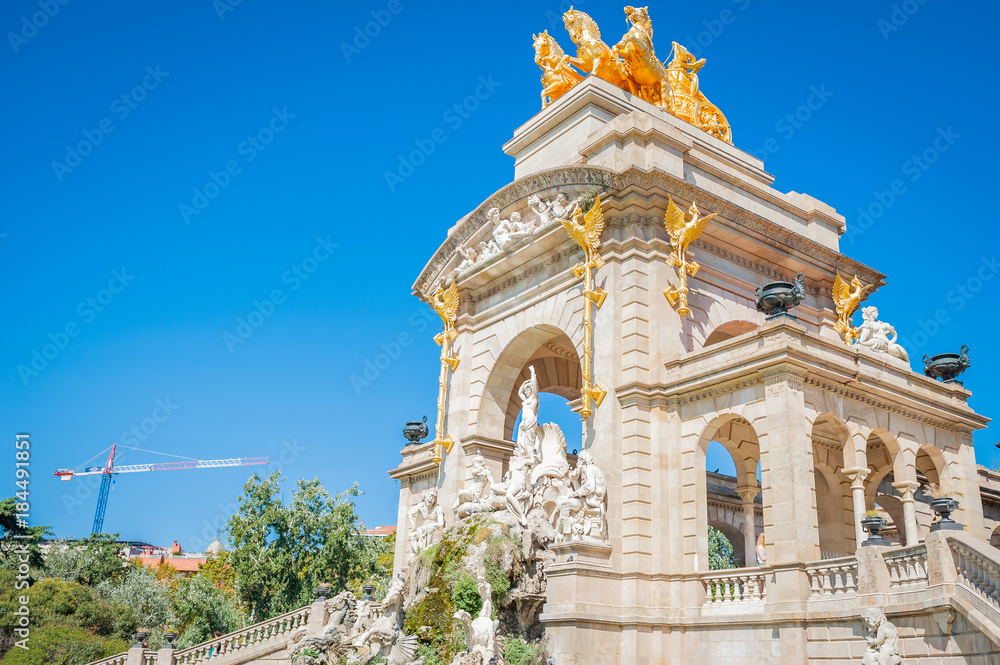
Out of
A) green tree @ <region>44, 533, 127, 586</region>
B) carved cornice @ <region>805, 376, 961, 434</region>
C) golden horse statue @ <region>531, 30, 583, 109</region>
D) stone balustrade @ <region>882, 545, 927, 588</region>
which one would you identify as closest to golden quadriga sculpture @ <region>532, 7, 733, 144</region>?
golden horse statue @ <region>531, 30, 583, 109</region>

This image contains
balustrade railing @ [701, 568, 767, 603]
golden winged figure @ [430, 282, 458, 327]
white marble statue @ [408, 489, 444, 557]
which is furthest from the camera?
golden winged figure @ [430, 282, 458, 327]

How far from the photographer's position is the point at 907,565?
553 inches

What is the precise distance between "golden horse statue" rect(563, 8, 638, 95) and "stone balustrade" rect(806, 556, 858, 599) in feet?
63.8

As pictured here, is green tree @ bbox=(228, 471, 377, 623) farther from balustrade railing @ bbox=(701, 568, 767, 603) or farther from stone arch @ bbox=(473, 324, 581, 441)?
balustrade railing @ bbox=(701, 568, 767, 603)

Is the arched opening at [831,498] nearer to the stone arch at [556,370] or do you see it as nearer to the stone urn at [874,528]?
the stone urn at [874,528]

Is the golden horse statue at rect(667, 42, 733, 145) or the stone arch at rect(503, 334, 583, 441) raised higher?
the golden horse statue at rect(667, 42, 733, 145)

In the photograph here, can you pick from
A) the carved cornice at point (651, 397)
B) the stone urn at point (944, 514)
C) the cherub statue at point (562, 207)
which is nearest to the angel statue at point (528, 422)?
the carved cornice at point (651, 397)

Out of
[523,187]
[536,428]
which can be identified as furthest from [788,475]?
[523,187]

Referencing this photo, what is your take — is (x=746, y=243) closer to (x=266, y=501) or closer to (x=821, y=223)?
(x=821, y=223)

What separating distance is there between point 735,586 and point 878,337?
9541 millimetres

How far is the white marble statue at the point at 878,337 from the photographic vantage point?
911 inches

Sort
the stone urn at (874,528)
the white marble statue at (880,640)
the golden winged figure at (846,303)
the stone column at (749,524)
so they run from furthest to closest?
the golden winged figure at (846,303) → the stone column at (749,524) → the stone urn at (874,528) → the white marble statue at (880,640)

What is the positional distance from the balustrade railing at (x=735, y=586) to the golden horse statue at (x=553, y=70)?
19.1 m

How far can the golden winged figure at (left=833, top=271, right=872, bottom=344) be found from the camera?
25.5 metres
